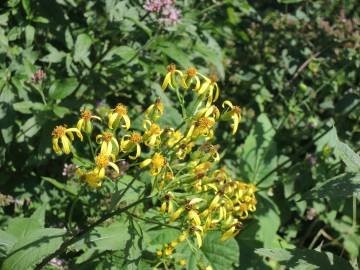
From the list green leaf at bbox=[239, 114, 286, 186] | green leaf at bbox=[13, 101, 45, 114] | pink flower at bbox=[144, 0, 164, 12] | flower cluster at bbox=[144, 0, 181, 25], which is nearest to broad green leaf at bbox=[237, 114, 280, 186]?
green leaf at bbox=[239, 114, 286, 186]

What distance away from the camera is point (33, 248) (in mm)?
2055

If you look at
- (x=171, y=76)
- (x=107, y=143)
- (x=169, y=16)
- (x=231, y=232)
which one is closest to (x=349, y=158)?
(x=231, y=232)

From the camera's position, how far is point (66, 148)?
1968 mm

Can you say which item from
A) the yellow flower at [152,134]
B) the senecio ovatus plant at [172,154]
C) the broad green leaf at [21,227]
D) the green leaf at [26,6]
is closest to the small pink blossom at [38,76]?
the green leaf at [26,6]

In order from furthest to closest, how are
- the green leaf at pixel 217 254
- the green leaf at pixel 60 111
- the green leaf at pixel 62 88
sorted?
the green leaf at pixel 62 88, the green leaf at pixel 60 111, the green leaf at pixel 217 254

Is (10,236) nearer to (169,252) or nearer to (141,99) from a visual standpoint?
(169,252)

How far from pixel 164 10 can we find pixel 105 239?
1.53 m

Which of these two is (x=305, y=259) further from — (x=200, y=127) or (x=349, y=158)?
(x=200, y=127)

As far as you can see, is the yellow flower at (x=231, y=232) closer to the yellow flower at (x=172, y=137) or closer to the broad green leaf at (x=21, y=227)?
the yellow flower at (x=172, y=137)

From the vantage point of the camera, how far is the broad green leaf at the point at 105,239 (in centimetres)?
209

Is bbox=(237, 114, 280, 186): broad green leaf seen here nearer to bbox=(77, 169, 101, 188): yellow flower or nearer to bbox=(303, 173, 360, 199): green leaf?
bbox=(303, 173, 360, 199): green leaf

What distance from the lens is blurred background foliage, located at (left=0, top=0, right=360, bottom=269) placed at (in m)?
2.91

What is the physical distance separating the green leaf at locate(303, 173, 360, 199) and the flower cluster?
1423 millimetres

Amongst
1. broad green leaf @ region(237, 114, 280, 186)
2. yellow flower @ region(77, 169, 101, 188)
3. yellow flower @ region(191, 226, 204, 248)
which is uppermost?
yellow flower @ region(77, 169, 101, 188)
